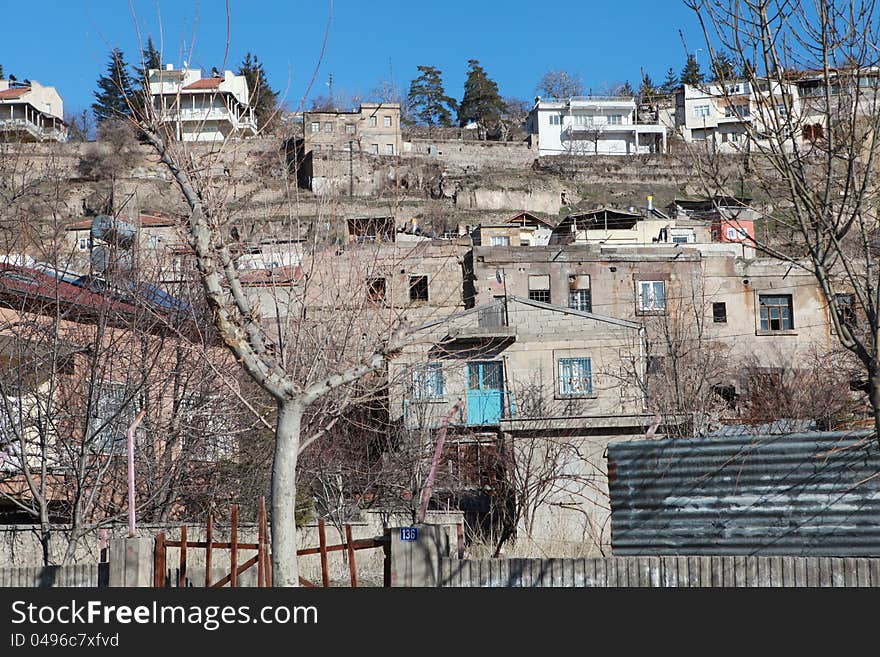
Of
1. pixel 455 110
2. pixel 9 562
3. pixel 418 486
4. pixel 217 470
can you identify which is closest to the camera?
pixel 9 562

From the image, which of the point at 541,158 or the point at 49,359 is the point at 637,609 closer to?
the point at 49,359

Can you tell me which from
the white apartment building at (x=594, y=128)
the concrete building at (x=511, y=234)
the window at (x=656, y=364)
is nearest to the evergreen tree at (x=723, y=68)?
the window at (x=656, y=364)

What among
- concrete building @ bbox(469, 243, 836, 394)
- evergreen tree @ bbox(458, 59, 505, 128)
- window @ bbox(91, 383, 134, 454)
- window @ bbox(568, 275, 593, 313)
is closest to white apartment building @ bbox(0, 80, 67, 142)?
evergreen tree @ bbox(458, 59, 505, 128)

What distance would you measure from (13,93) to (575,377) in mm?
88526

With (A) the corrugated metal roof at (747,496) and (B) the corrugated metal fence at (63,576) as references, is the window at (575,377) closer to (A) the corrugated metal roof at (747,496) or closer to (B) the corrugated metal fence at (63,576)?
(A) the corrugated metal roof at (747,496)

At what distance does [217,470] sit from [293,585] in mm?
11693

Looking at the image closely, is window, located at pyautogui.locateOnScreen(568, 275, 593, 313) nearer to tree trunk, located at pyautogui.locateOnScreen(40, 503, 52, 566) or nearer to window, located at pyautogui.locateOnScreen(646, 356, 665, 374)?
window, located at pyautogui.locateOnScreen(646, 356, 665, 374)

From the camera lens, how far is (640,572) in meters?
10.7

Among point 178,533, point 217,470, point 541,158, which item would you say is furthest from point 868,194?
point 541,158

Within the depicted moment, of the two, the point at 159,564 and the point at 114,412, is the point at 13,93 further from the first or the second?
the point at 159,564

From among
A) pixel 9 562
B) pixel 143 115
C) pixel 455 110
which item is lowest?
pixel 9 562

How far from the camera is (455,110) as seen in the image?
118 meters

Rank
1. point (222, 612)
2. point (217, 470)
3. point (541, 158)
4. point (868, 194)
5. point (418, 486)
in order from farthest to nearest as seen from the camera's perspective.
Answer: point (541, 158) < point (418, 486) < point (217, 470) < point (868, 194) < point (222, 612)

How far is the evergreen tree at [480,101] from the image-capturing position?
11531 cm
